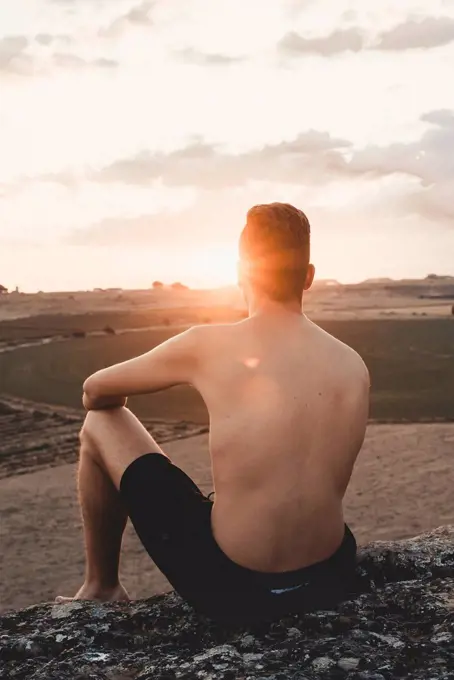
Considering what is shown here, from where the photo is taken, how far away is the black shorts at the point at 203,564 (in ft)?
7.38

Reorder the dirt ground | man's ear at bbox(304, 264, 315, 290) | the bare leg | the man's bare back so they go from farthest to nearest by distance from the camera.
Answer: the dirt ground → the bare leg → man's ear at bbox(304, 264, 315, 290) → the man's bare back

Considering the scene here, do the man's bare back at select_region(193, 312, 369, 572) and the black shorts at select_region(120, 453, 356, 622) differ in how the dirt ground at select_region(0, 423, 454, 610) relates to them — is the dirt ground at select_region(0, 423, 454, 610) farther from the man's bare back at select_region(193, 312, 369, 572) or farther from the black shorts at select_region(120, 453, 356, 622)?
the man's bare back at select_region(193, 312, 369, 572)

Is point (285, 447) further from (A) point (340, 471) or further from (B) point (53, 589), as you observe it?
(B) point (53, 589)

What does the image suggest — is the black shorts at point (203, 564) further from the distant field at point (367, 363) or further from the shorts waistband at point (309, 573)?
the distant field at point (367, 363)

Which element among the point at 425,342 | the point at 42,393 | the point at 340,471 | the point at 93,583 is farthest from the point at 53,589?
the point at 425,342

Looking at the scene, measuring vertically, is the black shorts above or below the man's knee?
below

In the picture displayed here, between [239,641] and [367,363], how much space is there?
14588 millimetres

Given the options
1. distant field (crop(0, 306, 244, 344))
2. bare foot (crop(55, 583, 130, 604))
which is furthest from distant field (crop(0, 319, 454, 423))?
bare foot (crop(55, 583, 130, 604))

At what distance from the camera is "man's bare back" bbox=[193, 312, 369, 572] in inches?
86.8

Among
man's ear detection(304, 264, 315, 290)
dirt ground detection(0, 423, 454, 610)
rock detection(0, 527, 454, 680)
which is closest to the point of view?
rock detection(0, 527, 454, 680)

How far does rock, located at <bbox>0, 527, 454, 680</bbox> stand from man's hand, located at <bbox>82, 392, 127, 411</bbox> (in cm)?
67

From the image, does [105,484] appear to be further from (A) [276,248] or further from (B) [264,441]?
(A) [276,248]

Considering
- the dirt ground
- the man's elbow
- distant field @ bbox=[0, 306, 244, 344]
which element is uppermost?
the man's elbow

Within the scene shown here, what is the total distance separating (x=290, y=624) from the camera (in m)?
2.21
